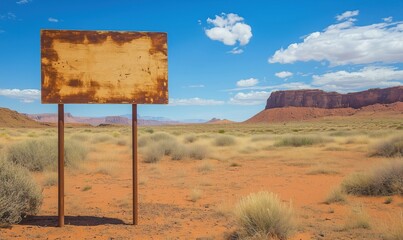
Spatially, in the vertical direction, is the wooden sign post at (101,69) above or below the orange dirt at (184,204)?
above

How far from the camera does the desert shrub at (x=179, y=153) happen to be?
17.3 meters

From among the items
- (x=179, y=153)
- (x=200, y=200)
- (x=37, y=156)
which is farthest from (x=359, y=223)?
(x=179, y=153)

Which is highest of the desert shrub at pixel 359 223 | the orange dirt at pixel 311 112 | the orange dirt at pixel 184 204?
the orange dirt at pixel 311 112

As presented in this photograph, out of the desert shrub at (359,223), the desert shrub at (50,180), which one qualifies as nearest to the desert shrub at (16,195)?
the desert shrub at (50,180)

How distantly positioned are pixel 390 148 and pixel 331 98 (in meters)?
167

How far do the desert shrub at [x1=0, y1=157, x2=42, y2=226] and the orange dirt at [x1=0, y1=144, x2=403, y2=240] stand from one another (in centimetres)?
21

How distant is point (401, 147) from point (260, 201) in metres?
13.9

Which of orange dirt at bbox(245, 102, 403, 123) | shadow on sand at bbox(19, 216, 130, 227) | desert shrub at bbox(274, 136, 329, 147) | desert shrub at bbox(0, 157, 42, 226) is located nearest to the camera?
desert shrub at bbox(0, 157, 42, 226)

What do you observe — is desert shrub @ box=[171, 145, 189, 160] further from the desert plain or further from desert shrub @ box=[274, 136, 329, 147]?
desert shrub @ box=[274, 136, 329, 147]

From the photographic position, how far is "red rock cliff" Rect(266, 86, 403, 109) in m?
157

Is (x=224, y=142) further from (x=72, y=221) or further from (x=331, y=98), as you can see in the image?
(x=331, y=98)

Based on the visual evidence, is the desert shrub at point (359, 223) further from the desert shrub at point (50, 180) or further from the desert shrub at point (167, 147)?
the desert shrub at point (167, 147)

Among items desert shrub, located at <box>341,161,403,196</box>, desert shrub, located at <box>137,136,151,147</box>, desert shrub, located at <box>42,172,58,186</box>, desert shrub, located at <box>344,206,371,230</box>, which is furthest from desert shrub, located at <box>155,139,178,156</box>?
desert shrub, located at <box>344,206,371,230</box>

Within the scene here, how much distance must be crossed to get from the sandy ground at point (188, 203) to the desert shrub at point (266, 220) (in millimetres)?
335
